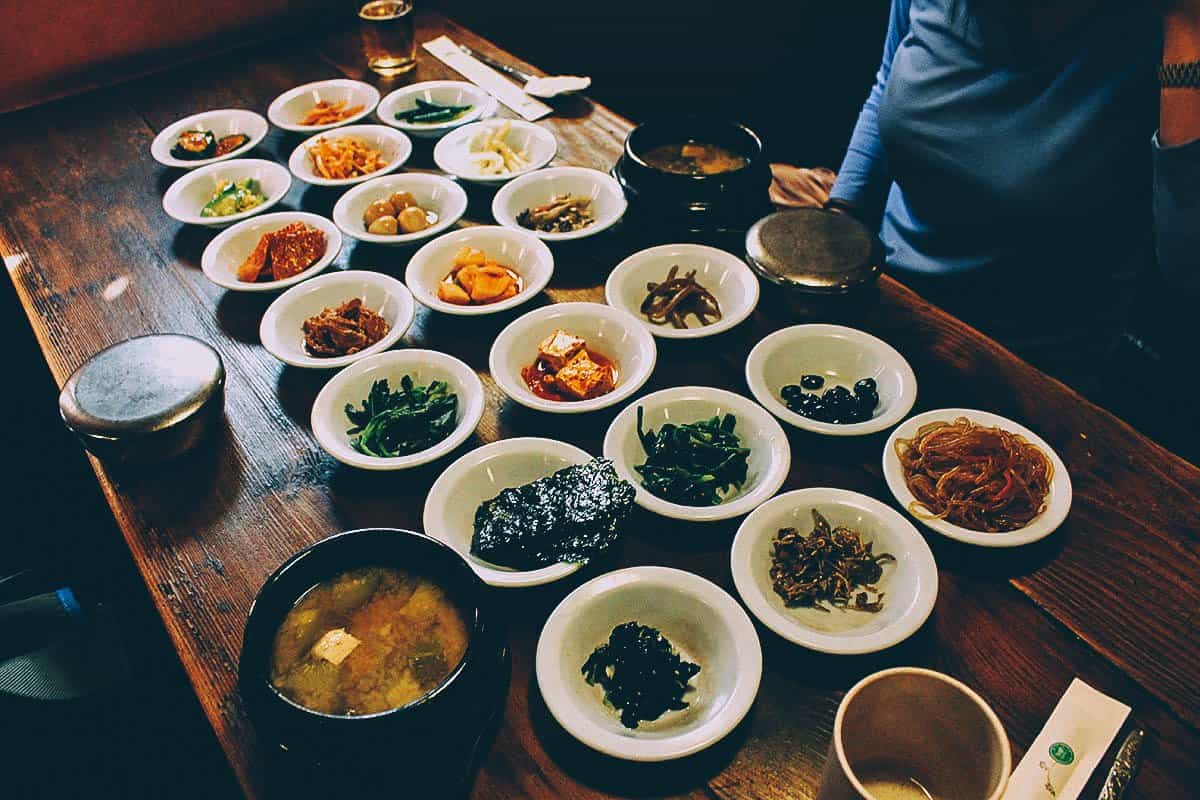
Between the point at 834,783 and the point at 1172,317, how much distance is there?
2266 millimetres

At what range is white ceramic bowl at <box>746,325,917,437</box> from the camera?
74.7 inches

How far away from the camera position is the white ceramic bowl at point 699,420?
1629mm

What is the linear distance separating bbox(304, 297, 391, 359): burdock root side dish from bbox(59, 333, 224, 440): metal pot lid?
0.86 ft

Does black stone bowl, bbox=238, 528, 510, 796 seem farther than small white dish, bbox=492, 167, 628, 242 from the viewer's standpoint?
No

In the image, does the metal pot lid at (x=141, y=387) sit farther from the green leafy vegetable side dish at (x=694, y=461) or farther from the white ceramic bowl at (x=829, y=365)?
the white ceramic bowl at (x=829, y=365)

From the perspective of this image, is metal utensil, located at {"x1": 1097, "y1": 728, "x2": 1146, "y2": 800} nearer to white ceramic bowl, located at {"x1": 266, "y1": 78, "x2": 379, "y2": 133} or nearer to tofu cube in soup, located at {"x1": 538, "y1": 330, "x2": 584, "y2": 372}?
tofu cube in soup, located at {"x1": 538, "y1": 330, "x2": 584, "y2": 372}

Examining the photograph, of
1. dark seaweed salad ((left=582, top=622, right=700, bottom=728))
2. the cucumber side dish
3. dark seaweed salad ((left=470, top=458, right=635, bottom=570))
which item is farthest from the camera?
the cucumber side dish

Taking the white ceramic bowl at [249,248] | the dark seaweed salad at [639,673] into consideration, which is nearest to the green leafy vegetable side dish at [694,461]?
the dark seaweed salad at [639,673]

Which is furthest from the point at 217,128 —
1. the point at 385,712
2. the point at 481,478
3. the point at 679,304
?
the point at 385,712

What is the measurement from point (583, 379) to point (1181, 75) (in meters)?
1.66

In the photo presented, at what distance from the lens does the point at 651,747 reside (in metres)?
1.25

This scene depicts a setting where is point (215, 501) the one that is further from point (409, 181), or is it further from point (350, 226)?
point (409, 181)

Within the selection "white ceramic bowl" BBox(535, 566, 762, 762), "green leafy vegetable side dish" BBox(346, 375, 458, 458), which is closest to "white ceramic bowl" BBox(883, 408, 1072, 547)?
"white ceramic bowl" BBox(535, 566, 762, 762)

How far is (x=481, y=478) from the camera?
5.68 ft
